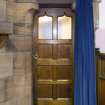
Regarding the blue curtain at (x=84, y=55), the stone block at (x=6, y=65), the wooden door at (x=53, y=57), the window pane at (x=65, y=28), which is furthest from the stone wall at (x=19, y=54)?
the blue curtain at (x=84, y=55)

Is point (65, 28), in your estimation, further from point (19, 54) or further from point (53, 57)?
point (19, 54)

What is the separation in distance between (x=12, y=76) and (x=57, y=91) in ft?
3.35

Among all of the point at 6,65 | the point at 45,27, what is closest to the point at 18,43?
the point at 6,65

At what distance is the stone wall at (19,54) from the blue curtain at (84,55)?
2.63 ft

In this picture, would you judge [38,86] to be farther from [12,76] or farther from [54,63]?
[12,76]

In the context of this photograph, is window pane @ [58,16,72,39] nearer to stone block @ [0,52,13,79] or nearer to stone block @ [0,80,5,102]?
stone block @ [0,52,13,79]

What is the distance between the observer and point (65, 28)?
4.25 m

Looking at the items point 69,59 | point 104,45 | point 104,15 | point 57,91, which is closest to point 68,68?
point 69,59

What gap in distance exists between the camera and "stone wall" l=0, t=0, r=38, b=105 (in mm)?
3463

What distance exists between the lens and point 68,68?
14.0 feet

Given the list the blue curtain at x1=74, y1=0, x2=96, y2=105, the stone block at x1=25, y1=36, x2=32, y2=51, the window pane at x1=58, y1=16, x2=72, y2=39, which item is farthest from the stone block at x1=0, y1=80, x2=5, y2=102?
the window pane at x1=58, y1=16, x2=72, y2=39

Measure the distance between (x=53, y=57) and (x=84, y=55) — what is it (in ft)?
3.74

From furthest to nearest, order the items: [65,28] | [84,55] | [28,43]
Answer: [65,28]
[28,43]
[84,55]

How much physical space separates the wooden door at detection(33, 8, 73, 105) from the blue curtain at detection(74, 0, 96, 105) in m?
1.02
